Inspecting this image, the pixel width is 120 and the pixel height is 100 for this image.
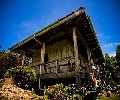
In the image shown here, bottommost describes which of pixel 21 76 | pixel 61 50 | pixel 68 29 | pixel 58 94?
pixel 58 94

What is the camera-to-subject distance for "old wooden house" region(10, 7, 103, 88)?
36.5 feet

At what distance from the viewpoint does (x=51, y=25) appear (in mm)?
12492

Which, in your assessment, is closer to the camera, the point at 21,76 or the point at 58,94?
the point at 58,94

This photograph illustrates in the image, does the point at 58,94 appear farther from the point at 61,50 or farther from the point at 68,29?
the point at 61,50

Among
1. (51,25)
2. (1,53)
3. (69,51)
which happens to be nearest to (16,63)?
(1,53)

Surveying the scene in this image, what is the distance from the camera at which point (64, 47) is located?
1566 cm

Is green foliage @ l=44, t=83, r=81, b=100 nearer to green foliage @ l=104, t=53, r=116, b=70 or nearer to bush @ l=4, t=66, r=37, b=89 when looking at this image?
bush @ l=4, t=66, r=37, b=89

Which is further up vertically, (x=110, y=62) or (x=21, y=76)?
(x=110, y=62)

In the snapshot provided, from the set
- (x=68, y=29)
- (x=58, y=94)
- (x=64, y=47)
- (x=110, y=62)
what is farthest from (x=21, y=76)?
(x=110, y=62)

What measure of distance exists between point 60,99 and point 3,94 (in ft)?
9.76

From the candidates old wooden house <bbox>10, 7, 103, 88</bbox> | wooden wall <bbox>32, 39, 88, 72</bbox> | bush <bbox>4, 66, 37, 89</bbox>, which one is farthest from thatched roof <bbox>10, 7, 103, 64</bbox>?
bush <bbox>4, 66, 37, 89</bbox>

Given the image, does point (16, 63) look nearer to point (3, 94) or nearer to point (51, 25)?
point (51, 25)

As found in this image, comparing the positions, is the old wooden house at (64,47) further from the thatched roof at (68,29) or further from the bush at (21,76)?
the bush at (21,76)

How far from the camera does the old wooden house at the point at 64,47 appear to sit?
1112 cm
